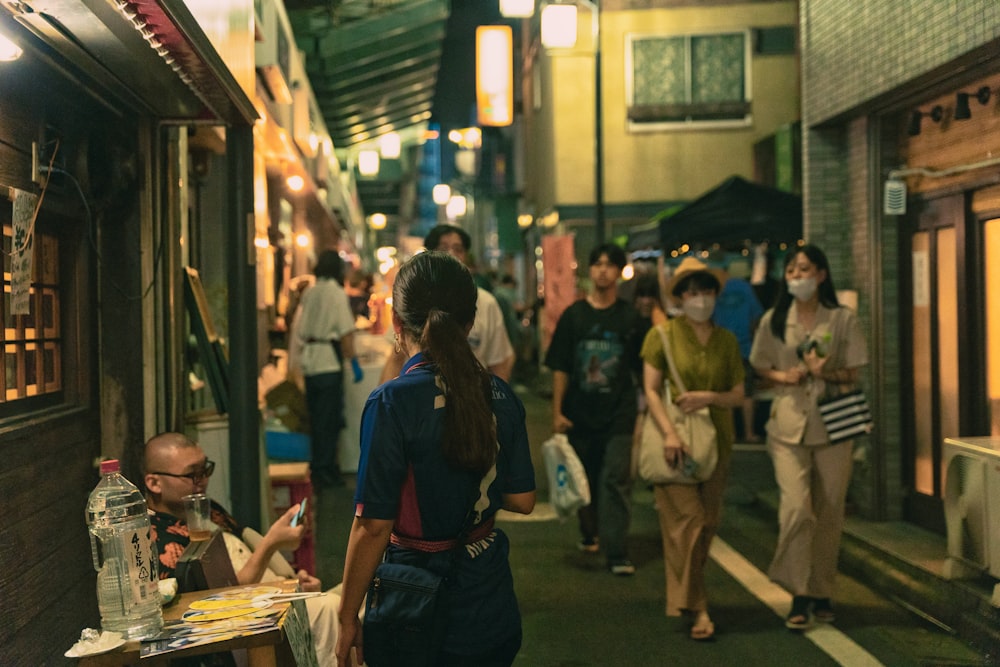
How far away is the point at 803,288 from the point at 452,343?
12.3 feet

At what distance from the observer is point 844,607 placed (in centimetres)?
686

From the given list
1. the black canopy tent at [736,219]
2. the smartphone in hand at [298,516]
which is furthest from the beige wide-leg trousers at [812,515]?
the black canopy tent at [736,219]

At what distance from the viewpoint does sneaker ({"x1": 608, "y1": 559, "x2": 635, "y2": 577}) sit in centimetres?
770

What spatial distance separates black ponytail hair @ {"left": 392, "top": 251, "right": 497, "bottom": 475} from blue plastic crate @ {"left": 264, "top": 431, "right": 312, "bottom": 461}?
523cm

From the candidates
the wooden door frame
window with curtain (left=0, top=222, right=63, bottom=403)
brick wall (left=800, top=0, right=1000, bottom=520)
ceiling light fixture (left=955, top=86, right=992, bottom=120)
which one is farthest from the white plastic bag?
window with curtain (left=0, top=222, right=63, bottom=403)

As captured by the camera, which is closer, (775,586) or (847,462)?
(847,462)

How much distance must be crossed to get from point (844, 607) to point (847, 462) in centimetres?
100

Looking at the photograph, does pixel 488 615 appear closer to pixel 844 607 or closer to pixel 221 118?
pixel 221 118

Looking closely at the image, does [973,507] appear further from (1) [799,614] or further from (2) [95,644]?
(2) [95,644]

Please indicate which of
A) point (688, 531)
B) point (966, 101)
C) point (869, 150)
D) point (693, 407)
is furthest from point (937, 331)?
point (688, 531)

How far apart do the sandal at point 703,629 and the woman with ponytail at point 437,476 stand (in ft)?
10.2

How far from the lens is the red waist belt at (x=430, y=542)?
3270 millimetres

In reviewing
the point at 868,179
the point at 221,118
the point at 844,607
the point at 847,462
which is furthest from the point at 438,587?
the point at 868,179

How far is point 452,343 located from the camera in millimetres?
3277
